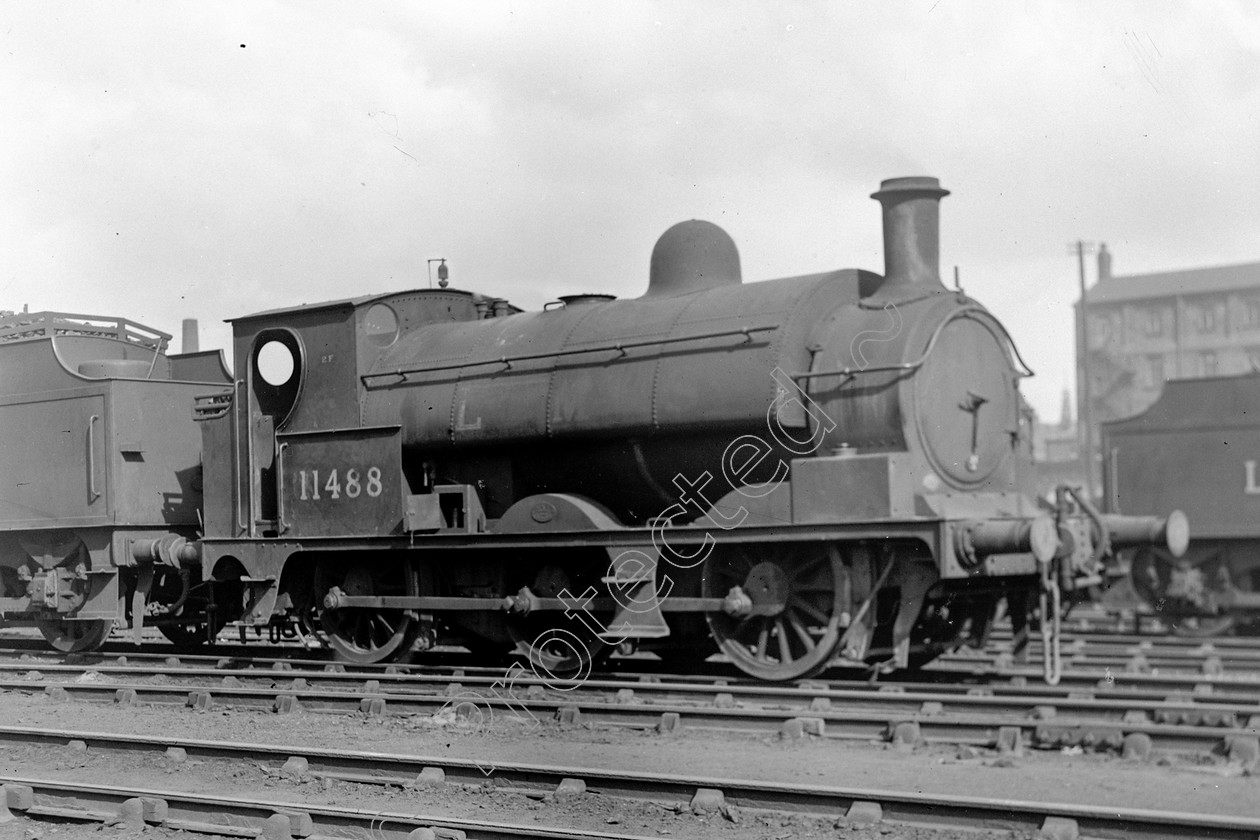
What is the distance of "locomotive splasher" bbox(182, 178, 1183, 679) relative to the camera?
876 centimetres

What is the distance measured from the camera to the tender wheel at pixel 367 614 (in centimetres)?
1070

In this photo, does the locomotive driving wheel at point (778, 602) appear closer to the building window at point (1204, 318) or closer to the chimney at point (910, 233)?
the chimney at point (910, 233)

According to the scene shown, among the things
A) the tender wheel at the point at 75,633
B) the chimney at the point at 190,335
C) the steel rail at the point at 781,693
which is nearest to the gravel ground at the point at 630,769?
the steel rail at the point at 781,693

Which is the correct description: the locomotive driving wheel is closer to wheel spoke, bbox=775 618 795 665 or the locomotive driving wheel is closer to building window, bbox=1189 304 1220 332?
wheel spoke, bbox=775 618 795 665

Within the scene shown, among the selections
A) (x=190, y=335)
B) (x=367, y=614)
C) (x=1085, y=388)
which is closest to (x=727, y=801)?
(x=367, y=614)

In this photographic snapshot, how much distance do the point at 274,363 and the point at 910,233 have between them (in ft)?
18.5

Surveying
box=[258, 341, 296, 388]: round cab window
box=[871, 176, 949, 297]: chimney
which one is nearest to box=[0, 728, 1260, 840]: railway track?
box=[871, 176, 949, 297]: chimney

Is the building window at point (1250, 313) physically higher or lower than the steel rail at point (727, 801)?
higher

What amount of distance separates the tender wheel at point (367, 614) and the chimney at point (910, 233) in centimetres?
451

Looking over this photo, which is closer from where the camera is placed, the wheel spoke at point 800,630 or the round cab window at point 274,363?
the wheel spoke at point 800,630

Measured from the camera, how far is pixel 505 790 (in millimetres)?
6164

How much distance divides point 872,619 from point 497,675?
2.91 meters

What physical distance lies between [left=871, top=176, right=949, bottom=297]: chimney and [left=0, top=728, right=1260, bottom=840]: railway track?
14.8 feet

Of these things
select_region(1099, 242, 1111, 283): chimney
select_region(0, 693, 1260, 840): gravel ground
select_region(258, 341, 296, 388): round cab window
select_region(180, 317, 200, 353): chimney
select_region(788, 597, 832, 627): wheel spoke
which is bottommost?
select_region(0, 693, 1260, 840): gravel ground
